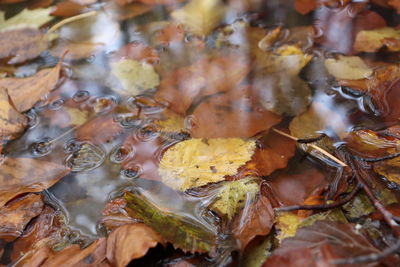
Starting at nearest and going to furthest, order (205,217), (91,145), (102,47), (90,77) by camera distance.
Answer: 1. (205,217)
2. (91,145)
3. (90,77)
4. (102,47)

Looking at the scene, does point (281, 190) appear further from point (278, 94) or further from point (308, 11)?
point (308, 11)

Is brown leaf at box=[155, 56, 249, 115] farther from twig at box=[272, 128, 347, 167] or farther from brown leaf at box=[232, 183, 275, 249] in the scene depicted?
brown leaf at box=[232, 183, 275, 249]

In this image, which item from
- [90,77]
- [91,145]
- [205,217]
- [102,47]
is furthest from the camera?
[102,47]

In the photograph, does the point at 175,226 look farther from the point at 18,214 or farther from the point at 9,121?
the point at 9,121

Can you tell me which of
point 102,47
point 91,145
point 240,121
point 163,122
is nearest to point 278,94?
point 240,121

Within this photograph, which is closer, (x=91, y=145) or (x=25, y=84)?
(x=91, y=145)
